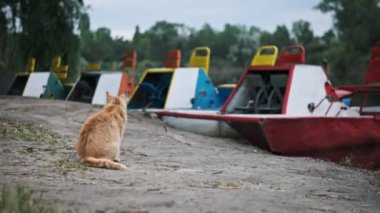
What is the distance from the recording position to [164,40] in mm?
57188

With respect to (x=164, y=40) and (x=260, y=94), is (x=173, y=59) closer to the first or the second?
(x=260, y=94)

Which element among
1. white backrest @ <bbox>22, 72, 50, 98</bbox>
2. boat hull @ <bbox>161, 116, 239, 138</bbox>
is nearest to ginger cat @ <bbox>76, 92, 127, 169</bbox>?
boat hull @ <bbox>161, 116, 239, 138</bbox>

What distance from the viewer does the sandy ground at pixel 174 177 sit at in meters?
4.82

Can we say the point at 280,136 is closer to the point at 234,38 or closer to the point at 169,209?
the point at 169,209

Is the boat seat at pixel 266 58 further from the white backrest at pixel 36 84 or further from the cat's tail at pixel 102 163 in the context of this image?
the cat's tail at pixel 102 163

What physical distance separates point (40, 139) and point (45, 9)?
13.1 meters

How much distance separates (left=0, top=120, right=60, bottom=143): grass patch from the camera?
26.8 ft

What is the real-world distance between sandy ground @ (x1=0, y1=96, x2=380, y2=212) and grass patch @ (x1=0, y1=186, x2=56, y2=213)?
0.61ft

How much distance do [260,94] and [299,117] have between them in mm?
2171

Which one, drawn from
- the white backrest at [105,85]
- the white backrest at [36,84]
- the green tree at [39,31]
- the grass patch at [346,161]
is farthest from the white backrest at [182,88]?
the green tree at [39,31]

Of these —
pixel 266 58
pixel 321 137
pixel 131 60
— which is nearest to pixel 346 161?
pixel 321 137

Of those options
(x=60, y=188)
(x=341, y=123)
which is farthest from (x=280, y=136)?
(x=60, y=188)

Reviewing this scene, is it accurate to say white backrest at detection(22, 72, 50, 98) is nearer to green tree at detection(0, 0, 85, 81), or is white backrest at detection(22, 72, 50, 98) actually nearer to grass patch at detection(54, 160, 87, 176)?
green tree at detection(0, 0, 85, 81)

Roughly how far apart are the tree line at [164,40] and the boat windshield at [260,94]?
30.4 feet
